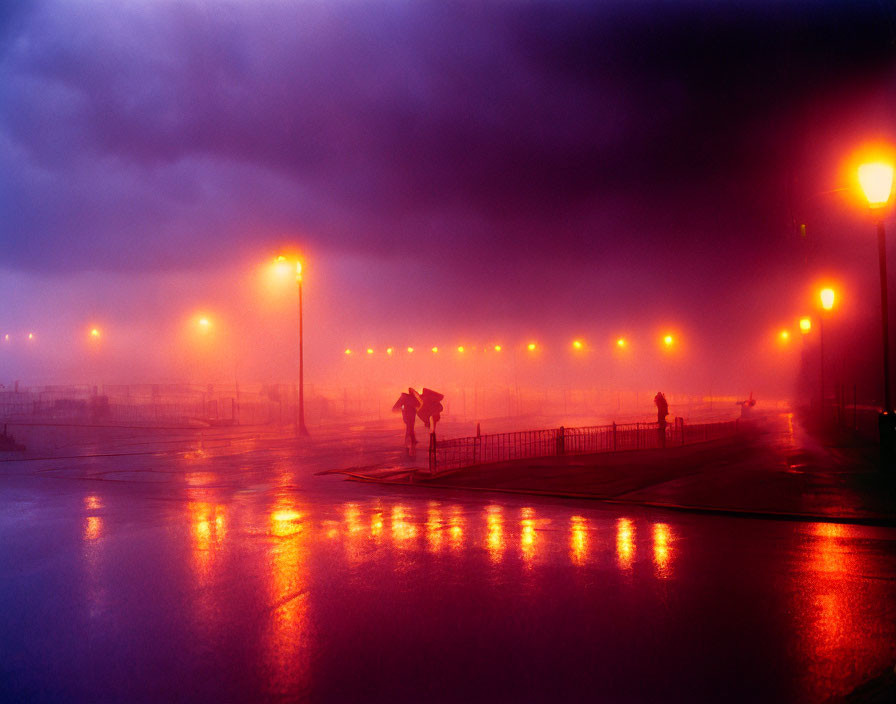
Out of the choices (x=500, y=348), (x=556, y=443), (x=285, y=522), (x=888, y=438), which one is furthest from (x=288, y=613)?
(x=500, y=348)

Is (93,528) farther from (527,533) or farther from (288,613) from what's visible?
(527,533)

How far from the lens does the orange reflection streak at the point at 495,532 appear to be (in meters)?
8.71

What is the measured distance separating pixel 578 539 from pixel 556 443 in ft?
40.9

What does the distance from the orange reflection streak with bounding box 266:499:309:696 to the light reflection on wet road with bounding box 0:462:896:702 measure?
0.02 metres

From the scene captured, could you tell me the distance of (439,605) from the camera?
21.6 ft

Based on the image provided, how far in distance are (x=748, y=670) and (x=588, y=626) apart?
4.56 feet

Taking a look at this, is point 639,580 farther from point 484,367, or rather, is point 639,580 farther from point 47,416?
point 484,367

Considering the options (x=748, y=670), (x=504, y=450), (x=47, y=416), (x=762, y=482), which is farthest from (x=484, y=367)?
(x=748, y=670)

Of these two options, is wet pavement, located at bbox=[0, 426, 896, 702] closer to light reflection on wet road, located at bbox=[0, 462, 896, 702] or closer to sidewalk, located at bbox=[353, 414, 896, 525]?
light reflection on wet road, located at bbox=[0, 462, 896, 702]

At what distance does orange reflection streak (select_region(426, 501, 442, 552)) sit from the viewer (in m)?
9.27

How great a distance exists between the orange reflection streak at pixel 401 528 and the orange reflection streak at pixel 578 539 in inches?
91.5

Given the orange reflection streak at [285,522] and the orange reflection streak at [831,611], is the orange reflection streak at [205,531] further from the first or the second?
the orange reflection streak at [831,611]

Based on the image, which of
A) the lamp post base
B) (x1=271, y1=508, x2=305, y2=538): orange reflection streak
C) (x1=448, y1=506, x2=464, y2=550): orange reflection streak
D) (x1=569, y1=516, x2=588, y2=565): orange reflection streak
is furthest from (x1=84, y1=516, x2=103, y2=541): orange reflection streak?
the lamp post base

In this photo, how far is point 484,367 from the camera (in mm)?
138000
